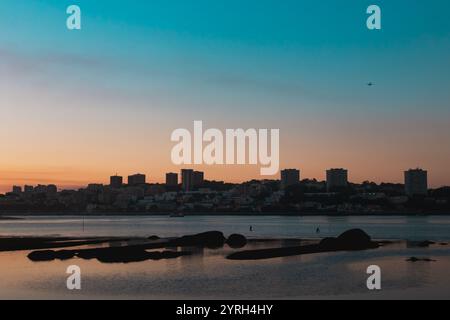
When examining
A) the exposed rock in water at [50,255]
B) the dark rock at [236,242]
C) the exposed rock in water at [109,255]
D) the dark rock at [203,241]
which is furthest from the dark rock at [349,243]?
the exposed rock in water at [50,255]

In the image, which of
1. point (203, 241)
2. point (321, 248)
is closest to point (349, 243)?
point (321, 248)

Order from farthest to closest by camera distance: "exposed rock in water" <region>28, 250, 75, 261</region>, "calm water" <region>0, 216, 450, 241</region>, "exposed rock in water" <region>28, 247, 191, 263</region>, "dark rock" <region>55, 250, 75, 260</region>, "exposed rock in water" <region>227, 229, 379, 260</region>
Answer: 1. "calm water" <region>0, 216, 450, 241</region>
2. "exposed rock in water" <region>227, 229, 379, 260</region>
3. "dark rock" <region>55, 250, 75, 260</region>
4. "exposed rock in water" <region>28, 250, 75, 261</region>
5. "exposed rock in water" <region>28, 247, 191, 263</region>

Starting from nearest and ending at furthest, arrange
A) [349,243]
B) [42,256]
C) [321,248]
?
[42,256]
[321,248]
[349,243]

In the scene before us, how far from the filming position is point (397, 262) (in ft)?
137

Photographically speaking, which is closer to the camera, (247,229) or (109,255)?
(109,255)

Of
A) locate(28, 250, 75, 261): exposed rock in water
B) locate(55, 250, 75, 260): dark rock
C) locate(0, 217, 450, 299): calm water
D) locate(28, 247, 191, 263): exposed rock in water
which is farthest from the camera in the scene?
locate(55, 250, 75, 260): dark rock

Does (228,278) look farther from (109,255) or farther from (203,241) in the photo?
(203,241)

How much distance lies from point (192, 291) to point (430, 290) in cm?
1169

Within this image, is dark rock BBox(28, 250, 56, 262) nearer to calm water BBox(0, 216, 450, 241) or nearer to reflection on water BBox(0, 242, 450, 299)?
reflection on water BBox(0, 242, 450, 299)

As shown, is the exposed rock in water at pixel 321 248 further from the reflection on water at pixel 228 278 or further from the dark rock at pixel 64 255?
the dark rock at pixel 64 255

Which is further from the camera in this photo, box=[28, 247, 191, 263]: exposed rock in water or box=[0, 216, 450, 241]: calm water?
Result: box=[0, 216, 450, 241]: calm water

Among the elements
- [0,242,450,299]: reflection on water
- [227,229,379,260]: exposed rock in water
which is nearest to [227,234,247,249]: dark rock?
[227,229,379,260]: exposed rock in water
